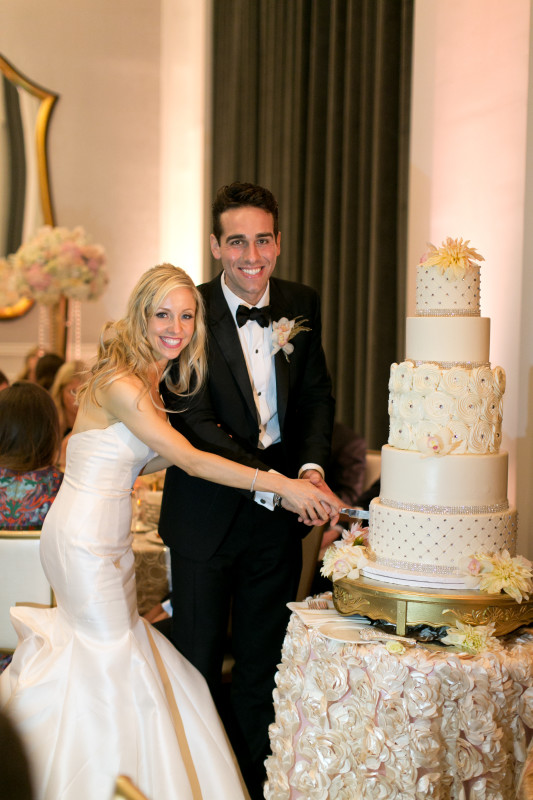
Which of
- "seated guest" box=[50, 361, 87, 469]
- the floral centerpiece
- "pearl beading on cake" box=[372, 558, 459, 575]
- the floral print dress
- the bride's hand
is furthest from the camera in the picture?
the floral centerpiece

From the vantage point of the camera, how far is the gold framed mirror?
312 inches

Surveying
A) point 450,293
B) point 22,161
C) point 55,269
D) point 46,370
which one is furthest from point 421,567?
point 22,161

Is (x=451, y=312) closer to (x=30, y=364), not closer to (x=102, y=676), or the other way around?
(x=102, y=676)

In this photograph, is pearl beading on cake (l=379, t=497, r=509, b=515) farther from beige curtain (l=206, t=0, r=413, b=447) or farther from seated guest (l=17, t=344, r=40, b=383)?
seated guest (l=17, t=344, r=40, b=383)

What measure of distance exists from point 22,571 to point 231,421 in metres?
0.96

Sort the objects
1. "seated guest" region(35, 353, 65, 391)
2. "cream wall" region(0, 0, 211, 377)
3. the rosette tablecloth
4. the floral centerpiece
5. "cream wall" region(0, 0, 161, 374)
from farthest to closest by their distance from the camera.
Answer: "cream wall" region(0, 0, 211, 377), "cream wall" region(0, 0, 161, 374), the floral centerpiece, "seated guest" region(35, 353, 65, 391), the rosette tablecloth

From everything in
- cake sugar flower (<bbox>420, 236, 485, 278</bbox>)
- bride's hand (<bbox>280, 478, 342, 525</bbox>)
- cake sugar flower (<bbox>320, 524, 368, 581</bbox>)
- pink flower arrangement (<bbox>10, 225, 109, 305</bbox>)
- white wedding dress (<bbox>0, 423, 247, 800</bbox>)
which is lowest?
white wedding dress (<bbox>0, 423, 247, 800</bbox>)

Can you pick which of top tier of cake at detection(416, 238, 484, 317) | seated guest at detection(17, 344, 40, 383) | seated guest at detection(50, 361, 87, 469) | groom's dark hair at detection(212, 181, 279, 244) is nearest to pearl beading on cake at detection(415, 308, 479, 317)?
top tier of cake at detection(416, 238, 484, 317)

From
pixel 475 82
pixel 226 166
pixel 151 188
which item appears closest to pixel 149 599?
pixel 475 82

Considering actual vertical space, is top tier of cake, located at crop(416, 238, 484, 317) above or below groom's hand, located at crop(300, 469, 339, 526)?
above

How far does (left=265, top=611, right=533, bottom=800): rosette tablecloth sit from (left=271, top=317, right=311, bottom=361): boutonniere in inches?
43.1

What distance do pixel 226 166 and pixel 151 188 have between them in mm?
1110

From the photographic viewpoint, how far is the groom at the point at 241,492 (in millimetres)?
3010

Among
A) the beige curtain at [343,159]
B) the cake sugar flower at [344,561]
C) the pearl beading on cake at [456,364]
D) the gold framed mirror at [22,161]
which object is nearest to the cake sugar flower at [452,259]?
the pearl beading on cake at [456,364]
